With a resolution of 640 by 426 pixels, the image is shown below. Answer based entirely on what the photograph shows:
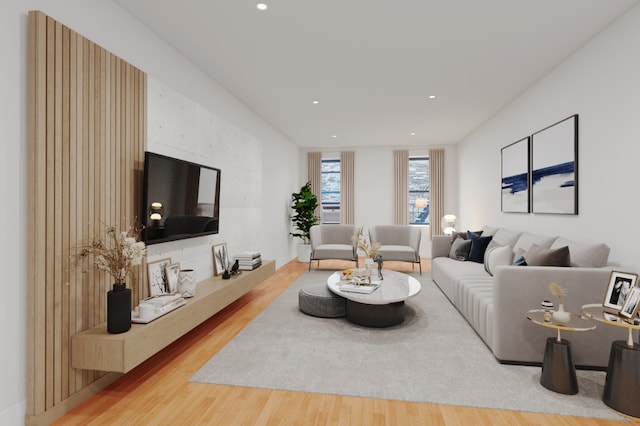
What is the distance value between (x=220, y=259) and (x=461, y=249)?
341cm

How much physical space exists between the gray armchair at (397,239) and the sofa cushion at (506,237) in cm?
176

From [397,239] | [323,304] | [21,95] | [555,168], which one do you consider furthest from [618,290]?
[397,239]

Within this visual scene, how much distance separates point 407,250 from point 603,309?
166 inches

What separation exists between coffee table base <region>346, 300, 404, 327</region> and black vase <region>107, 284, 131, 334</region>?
2137 millimetres

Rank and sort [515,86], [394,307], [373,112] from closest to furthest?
[394,307]
[515,86]
[373,112]

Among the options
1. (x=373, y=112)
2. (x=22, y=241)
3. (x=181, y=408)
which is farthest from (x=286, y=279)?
(x=22, y=241)

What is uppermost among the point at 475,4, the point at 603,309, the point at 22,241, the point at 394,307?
the point at 475,4

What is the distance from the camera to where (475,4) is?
2633mm

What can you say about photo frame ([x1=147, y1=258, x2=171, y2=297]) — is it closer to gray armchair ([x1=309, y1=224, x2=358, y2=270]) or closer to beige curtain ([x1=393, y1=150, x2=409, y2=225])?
gray armchair ([x1=309, y1=224, x2=358, y2=270])

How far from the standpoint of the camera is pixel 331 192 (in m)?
9.04

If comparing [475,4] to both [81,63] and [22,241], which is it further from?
[22,241]

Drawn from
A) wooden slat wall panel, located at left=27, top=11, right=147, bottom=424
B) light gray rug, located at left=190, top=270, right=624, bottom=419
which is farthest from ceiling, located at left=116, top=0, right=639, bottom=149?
light gray rug, located at left=190, top=270, right=624, bottom=419

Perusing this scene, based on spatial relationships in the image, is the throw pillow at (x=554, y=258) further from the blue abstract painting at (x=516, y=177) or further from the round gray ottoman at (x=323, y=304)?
the round gray ottoman at (x=323, y=304)

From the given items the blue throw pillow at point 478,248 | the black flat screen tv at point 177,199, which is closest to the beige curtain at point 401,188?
the blue throw pillow at point 478,248
